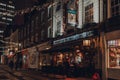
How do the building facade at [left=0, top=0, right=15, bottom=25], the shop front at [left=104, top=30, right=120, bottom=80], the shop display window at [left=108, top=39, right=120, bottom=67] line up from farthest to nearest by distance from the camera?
the building facade at [left=0, top=0, right=15, bottom=25]
the shop display window at [left=108, top=39, right=120, bottom=67]
the shop front at [left=104, top=30, right=120, bottom=80]

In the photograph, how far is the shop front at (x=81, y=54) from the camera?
24233 millimetres

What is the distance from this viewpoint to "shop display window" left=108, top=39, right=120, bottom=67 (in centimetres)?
2173

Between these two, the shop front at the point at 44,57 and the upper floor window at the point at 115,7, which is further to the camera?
the shop front at the point at 44,57

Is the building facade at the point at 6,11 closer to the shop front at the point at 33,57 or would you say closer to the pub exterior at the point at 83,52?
the shop front at the point at 33,57

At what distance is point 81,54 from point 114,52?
5526mm

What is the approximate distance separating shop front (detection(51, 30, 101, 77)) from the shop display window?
136 cm

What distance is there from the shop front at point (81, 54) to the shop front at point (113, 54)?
3.84ft

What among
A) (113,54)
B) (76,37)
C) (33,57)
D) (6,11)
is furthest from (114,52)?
(6,11)

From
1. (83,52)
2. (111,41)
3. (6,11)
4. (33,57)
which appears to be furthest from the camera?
(6,11)

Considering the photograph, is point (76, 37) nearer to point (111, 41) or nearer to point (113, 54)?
point (111, 41)

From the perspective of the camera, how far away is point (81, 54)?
89.3 feet

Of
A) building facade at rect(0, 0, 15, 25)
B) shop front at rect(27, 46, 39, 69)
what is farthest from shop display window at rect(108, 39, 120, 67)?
building facade at rect(0, 0, 15, 25)

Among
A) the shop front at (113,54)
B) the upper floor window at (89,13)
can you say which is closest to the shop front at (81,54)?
the shop front at (113,54)

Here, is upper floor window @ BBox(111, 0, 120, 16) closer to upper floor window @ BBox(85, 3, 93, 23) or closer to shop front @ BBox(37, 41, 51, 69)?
upper floor window @ BBox(85, 3, 93, 23)
